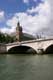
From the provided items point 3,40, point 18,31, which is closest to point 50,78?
point 3,40

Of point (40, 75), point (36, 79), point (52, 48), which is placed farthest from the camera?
point (52, 48)

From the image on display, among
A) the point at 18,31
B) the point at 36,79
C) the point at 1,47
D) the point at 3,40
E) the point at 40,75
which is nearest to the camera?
the point at 36,79

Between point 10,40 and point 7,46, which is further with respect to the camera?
point 10,40

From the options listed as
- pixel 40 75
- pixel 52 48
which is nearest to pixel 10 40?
pixel 52 48

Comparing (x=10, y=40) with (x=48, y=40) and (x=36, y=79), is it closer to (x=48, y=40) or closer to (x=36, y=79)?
(x=48, y=40)

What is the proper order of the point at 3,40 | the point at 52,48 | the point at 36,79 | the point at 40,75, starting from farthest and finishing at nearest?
1. the point at 3,40
2. the point at 52,48
3. the point at 40,75
4. the point at 36,79

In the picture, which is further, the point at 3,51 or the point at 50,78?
the point at 3,51

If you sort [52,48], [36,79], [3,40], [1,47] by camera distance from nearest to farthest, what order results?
1. [36,79]
2. [52,48]
3. [1,47]
4. [3,40]

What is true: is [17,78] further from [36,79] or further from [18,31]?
[18,31]

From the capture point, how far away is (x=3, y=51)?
53.8 m

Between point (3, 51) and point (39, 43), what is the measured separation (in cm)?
1119

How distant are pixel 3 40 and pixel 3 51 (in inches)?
514

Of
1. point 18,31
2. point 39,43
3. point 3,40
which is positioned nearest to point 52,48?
point 39,43

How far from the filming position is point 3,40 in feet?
219
